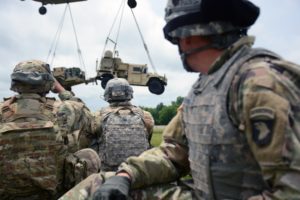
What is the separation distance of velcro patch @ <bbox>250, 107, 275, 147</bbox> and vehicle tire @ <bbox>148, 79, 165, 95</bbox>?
23528mm

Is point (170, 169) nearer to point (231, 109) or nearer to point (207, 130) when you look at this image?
point (207, 130)

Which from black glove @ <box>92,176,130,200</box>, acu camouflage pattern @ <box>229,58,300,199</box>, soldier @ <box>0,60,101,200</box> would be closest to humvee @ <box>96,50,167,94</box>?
soldier @ <box>0,60,101,200</box>

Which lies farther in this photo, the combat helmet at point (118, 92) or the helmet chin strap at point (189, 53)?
the combat helmet at point (118, 92)

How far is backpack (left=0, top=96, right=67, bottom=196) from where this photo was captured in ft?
15.0

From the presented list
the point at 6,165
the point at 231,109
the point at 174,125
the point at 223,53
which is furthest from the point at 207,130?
the point at 6,165

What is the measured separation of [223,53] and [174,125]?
60 cm

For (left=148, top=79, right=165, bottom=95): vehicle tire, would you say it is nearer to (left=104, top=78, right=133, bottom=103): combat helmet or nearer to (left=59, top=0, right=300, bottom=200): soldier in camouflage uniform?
(left=104, top=78, right=133, bottom=103): combat helmet

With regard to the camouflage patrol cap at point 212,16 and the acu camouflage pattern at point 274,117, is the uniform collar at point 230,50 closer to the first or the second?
the camouflage patrol cap at point 212,16

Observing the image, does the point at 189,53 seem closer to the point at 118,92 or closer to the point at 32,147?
the point at 32,147

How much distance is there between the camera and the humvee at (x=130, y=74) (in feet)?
84.0

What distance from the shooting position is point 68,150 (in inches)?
201

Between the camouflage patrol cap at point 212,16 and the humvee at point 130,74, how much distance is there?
908 inches

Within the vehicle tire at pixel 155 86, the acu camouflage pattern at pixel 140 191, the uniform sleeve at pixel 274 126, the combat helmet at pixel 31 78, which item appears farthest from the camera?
the vehicle tire at pixel 155 86

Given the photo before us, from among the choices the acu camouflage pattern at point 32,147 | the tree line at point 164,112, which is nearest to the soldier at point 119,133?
the acu camouflage pattern at point 32,147
